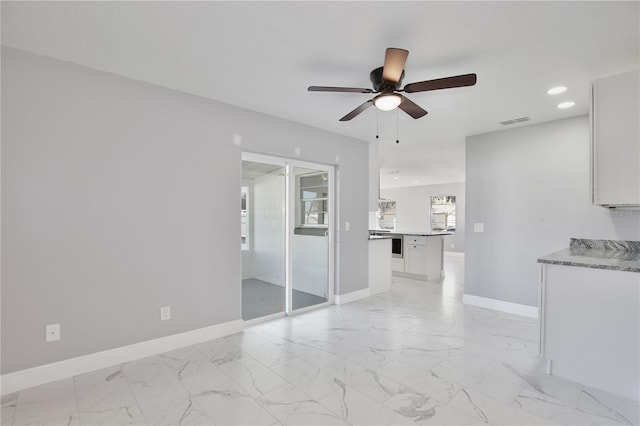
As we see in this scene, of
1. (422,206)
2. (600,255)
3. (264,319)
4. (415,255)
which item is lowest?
(264,319)

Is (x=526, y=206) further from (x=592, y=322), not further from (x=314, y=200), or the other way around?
(x=314, y=200)

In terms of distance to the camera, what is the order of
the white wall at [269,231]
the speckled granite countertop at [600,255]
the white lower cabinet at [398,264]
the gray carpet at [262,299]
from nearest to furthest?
the speckled granite countertop at [600,255]
the gray carpet at [262,299]
the white wall at [269,231]
the white lower cabinet at [398,264]

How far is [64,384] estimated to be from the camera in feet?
7.72

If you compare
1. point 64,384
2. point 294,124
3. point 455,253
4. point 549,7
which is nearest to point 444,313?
point 294,124

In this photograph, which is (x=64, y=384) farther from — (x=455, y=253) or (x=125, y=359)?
(x=455, y=253)

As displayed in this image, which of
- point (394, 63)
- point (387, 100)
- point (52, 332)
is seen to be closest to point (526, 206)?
point (387, 100)

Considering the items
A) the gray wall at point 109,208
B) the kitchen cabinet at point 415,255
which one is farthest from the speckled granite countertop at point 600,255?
the gray wall at point 109,208

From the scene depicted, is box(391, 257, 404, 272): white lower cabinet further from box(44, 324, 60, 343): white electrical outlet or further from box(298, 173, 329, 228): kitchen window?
box(44, 324, 60, 343): white electrical outlet

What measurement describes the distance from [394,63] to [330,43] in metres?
0.51

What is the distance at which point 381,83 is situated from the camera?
2.39m

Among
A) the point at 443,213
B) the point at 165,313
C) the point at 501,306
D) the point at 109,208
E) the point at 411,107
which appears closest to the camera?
the point at 411,107

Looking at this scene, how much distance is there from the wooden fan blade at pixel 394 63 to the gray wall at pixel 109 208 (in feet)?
6.20

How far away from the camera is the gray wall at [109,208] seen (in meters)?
2.29

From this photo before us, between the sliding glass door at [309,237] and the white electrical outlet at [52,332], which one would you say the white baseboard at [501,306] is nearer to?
the sliding glass door at [309,237]
